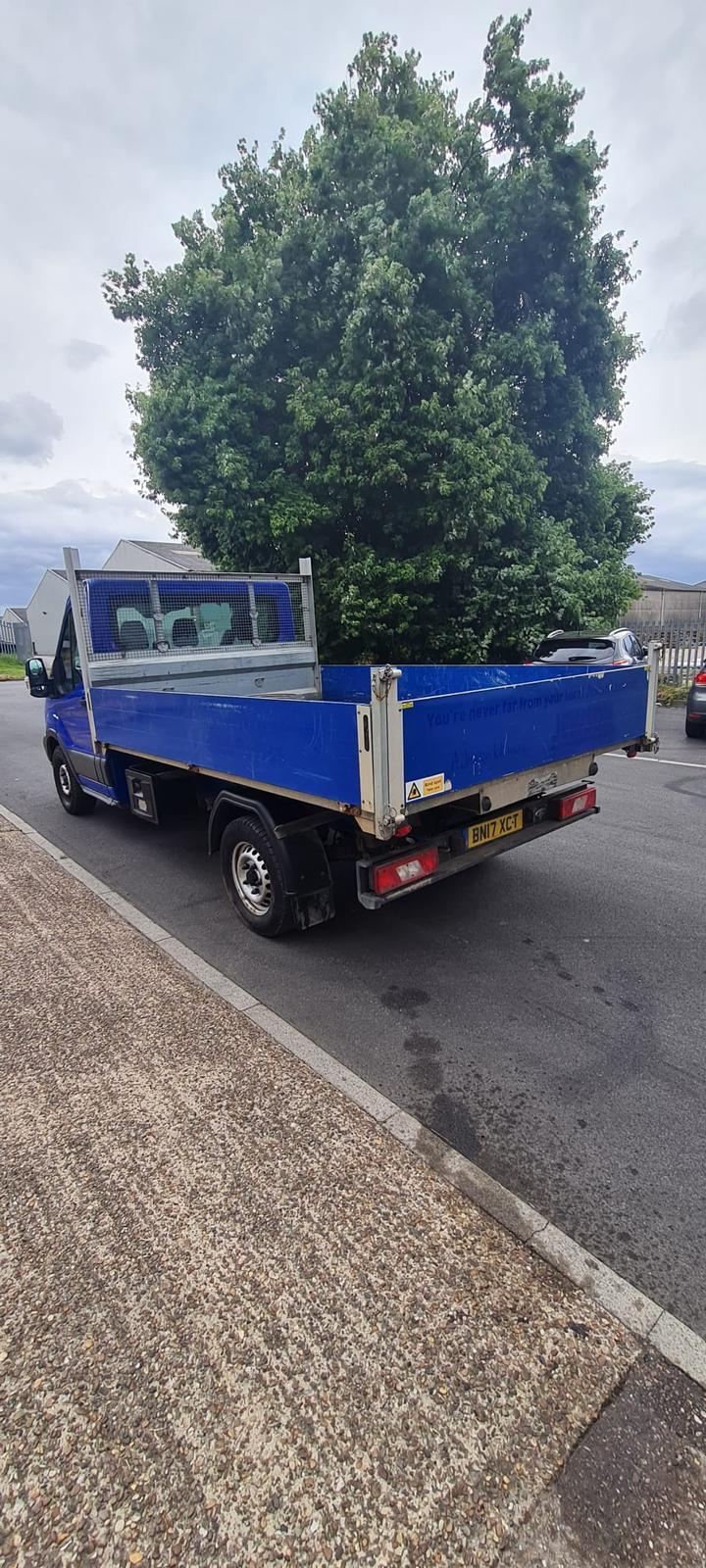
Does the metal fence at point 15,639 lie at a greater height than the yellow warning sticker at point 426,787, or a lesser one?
greater

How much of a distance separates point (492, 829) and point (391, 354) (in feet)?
34.4

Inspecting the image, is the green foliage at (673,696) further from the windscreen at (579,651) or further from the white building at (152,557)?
the white building at (152,557)

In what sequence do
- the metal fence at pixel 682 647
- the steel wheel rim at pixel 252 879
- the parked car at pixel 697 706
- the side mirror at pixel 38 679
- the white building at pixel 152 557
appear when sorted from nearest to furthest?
the steel wheel rim at pixel 252 879, the side mirror at pixel 38 679, the parked car at pixel 697 706, the metal fence at pixel 682 647, the white building at pixel 152 557

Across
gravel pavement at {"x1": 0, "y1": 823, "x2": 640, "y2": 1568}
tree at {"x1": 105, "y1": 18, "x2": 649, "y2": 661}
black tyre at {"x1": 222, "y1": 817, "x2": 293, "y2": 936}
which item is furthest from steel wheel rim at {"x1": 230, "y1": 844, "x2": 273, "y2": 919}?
tree at {"x1": 105, "y1": 18, "x2": 649, "y2": 661}

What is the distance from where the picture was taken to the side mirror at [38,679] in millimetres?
6741

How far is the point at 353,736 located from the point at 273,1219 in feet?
6.17

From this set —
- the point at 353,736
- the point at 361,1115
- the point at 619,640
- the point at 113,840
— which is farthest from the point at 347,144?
the point at 361,1115

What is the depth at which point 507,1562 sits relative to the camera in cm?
145

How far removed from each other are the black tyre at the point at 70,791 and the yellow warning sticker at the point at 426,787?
4991 mm

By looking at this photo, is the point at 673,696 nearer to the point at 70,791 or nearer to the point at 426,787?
the point at 70,791

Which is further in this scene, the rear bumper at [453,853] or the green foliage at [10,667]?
the green foliage at [10,667]

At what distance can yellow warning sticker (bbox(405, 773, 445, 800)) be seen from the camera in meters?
3.15

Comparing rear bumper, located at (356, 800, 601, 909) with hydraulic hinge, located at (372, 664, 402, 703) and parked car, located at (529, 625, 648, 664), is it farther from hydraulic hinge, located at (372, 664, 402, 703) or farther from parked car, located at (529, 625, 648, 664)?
parked car, located at (529, 625, 648, 664)

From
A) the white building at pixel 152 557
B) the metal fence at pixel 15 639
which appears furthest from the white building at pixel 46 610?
the white building at pixel 152 557
